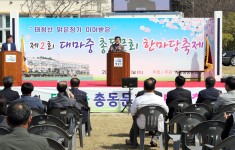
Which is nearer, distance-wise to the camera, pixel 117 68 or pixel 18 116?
pixel 18 116

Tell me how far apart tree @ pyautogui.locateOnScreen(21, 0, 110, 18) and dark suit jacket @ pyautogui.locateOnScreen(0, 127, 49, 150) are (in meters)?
26.7

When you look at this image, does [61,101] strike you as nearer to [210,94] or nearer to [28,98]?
[28,98]

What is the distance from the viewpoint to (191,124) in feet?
21.2

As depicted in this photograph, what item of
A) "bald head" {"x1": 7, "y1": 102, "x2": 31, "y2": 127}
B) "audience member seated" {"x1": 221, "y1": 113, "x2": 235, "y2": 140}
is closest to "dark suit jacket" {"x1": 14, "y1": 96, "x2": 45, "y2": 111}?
"audience member seated" {"x1": 221, "y1": 113, "x2": 235, "y2": 140}

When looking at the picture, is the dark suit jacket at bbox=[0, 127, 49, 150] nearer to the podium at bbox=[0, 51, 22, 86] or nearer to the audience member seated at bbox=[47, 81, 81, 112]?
the audience member seated at bbox=[47, 81, 81, 112]

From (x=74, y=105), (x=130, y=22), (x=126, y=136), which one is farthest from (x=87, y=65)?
(x=74, y=105)

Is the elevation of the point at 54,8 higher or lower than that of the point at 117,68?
higher

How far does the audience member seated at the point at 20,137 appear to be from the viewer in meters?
3.58

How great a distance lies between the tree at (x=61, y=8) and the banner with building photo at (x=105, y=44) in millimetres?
12270

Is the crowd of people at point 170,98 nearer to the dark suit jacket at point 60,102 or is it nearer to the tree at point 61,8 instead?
the dark suit jacket at point 60,102

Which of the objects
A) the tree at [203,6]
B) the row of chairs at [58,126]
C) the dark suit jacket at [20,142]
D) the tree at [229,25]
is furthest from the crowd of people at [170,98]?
the tree at [229,25]

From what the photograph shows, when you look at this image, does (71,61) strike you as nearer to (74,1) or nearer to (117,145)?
(117,145)

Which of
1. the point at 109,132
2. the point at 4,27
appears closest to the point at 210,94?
the point at 109,132

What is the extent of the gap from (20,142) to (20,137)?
38 millimetres
